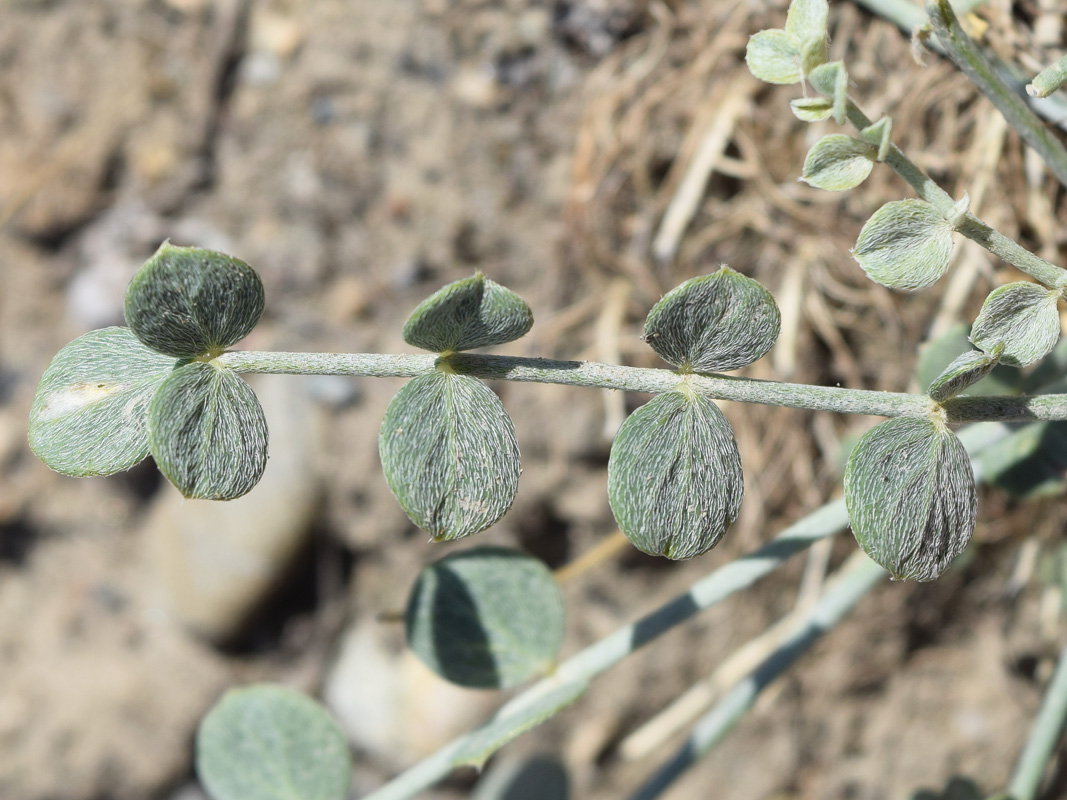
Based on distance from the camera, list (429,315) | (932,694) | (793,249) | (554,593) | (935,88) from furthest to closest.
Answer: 1. (932,694)
2. (793,249)
3. (935,88)
4. (554,593)
5. (429,315)

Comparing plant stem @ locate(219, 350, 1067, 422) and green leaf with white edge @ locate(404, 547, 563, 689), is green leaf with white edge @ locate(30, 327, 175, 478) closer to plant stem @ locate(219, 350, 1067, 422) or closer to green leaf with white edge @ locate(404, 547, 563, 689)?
plant stem @ locate(219, 350, 1067, 422)

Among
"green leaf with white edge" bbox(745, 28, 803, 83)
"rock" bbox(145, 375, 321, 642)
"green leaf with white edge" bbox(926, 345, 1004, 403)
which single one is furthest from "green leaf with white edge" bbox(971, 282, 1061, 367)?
"rock" bbox(145, 375, 321, 642)

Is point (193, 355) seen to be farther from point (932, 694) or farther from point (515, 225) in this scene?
point (932, 694)

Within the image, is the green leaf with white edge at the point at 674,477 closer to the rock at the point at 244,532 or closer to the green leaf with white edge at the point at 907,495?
the green leaf with white edge at the point at 907,495

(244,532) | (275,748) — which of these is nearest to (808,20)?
(275,748)

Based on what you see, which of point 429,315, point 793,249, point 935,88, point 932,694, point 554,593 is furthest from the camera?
point 932,694

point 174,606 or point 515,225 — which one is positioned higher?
point 515,225

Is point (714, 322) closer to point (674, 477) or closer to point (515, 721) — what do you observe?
point (674, 477)

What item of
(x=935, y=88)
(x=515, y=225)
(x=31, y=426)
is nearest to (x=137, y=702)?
(x=515, y=225)
